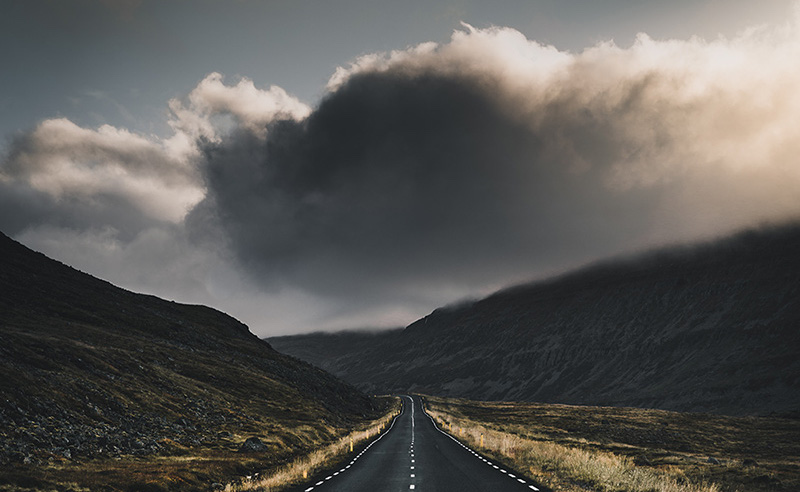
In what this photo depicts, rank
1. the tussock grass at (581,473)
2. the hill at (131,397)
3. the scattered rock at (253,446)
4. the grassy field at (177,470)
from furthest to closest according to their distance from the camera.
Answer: the scattered rock at (253,446) → the hill at (131,397) → the tussock grass at (581,473) → the grassy field at (177,470)

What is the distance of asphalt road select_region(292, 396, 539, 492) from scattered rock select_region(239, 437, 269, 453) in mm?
7615

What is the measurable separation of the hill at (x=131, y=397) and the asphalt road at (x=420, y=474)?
6373mm

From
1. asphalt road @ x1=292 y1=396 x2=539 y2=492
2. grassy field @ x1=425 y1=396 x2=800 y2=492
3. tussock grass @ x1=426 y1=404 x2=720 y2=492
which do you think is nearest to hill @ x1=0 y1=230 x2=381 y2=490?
asphalt road @ x1=292 y1=396 x2=539 y2=492

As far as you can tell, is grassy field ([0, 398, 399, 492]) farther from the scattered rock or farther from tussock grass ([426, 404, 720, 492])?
tussock grass ([426, 404, 720, 492])

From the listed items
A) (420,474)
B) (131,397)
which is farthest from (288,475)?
(131,397)

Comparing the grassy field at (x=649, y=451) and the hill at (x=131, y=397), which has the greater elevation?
the hill at (x=131, y=397)

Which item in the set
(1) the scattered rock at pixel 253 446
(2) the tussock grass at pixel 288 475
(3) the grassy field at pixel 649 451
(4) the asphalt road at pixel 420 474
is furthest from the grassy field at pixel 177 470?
(3) the grassy field at pixel 649 451

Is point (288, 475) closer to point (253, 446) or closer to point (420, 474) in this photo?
point (420, 474)

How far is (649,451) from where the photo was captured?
183ft

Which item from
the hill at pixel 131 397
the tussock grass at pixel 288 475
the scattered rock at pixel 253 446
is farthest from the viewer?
the scattered rock at pixel 253 446

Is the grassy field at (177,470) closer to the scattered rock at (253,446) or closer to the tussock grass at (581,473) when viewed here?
the scattered rock at (253,446)

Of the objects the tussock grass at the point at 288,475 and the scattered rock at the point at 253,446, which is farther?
the scattered rock at the point at 253,446

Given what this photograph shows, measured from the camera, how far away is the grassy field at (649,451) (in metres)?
25.3

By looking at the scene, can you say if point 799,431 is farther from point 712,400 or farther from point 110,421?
point 712,400
